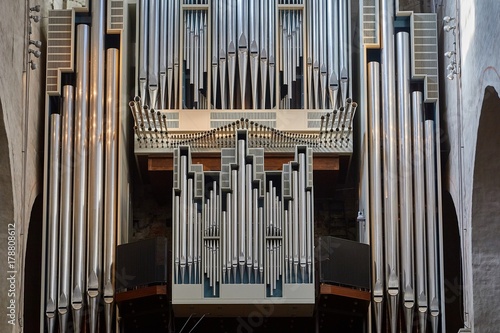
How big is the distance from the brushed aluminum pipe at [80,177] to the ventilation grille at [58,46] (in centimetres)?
16

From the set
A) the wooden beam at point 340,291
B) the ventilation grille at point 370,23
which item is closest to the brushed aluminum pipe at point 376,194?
the wooden beam at point 340,291

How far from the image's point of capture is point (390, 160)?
25062 mm

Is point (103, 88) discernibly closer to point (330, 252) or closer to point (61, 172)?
point (61, 172)

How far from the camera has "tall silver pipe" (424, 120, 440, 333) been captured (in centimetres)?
2423

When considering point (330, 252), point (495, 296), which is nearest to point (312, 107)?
point (330, 252)

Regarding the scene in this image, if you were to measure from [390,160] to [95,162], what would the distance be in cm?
508

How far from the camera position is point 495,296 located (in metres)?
22.3

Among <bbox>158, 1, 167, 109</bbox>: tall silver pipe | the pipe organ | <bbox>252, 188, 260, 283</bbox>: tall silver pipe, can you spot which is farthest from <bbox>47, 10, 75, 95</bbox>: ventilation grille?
<bbox>252, 188, 260, 283</bbox>: tall silver pipe

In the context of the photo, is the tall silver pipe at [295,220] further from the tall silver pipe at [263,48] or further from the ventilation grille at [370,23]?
the ventilation grille at [370,23]

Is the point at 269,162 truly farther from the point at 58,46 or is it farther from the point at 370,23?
the point at 58,46

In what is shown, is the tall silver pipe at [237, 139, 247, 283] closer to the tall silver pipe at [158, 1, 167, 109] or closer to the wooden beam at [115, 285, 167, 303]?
the wooden beam at [115, 285, 167, 303]

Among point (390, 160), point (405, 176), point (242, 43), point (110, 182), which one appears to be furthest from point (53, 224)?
point (405, 176)

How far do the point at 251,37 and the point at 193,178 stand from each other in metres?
3.26

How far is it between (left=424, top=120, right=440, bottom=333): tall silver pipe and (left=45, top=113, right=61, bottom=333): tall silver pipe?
20.6ft
